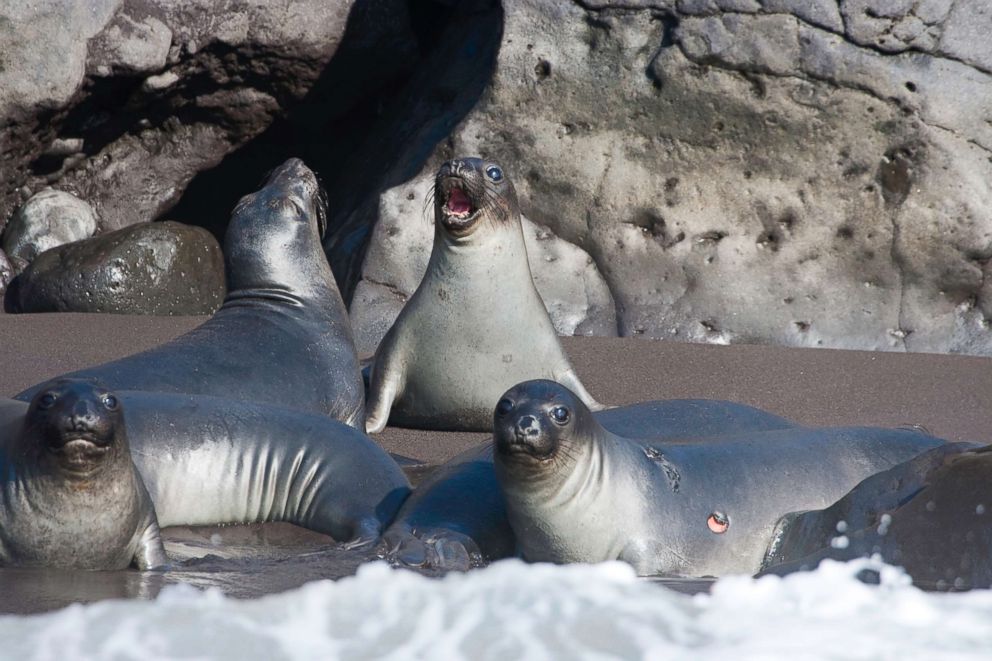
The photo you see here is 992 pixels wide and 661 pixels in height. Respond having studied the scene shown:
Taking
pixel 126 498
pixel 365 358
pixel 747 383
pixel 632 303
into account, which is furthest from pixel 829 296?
pixel 126 498

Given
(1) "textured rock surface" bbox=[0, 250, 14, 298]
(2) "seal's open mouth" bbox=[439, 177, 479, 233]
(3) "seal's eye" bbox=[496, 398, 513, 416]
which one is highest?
(2) "seal's open mouth" bbox=[439, 177, 479, 233]

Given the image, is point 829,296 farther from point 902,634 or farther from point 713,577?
point 902,634

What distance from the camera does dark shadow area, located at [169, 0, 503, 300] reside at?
386 inches

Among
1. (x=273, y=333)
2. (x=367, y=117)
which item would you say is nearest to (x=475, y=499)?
(x=273, y=333)

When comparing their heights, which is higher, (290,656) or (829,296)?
(829,296)

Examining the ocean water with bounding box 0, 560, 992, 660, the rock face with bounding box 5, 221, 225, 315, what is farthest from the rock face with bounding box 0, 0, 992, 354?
the ocean water with bounding box 0, 560, 992, 660

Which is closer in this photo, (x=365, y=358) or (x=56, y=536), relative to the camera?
(x=56, y=536)

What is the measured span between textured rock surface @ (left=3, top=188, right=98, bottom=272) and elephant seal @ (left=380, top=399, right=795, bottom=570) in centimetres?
646

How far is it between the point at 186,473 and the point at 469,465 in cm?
88

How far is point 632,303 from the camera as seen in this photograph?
8781mm

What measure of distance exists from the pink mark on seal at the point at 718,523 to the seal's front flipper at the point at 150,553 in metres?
1.45

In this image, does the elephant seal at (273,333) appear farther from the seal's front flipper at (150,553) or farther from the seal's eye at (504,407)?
the seal's eye at (504,407)

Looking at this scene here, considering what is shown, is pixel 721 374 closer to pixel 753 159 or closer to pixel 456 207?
pixel 456 207

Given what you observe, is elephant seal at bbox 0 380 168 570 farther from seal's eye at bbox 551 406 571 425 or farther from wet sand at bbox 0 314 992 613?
seal's eye at bbox 551 406 571 425
